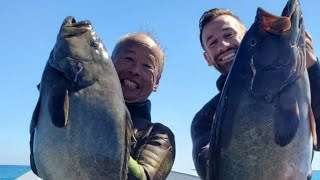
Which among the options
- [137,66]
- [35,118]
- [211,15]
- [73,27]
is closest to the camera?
[35,118]

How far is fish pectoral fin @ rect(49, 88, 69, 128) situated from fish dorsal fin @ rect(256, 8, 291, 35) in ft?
4.72

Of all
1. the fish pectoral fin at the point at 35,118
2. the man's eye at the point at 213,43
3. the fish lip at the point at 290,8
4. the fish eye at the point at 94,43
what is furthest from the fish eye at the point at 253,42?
the man's eye at the point at 213,43

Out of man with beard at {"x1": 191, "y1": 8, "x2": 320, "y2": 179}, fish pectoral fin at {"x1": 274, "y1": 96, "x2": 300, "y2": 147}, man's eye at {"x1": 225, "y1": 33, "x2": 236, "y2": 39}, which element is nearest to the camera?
fish pectoral fin at {"x1": 274, "y1": 96, "x2": 300, "y2": 147}

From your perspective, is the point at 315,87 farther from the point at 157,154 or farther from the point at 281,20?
the point at 157,154

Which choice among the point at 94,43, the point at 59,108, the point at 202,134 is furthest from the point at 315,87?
the point at 59,108

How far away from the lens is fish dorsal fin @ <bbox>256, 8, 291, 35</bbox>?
2.96 meters

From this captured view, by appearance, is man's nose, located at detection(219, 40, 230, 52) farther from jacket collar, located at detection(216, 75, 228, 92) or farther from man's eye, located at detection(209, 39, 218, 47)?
jacket collar, located at detection(216, 75, 228, 92)

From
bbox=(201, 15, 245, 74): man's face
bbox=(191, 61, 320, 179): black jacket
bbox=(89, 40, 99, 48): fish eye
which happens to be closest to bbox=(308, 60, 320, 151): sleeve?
bbox=(191, 61, 320, 179): black jacket

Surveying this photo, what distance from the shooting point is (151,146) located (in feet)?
13.2

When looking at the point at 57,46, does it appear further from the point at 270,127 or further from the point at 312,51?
the point at 312,51

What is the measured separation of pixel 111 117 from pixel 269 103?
3.42 feet

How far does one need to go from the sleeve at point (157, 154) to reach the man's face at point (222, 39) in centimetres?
97

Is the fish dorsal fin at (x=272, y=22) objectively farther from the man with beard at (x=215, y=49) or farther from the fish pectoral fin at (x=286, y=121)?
the man with beard at (x=215, y=49)

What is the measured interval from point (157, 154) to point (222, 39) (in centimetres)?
150
